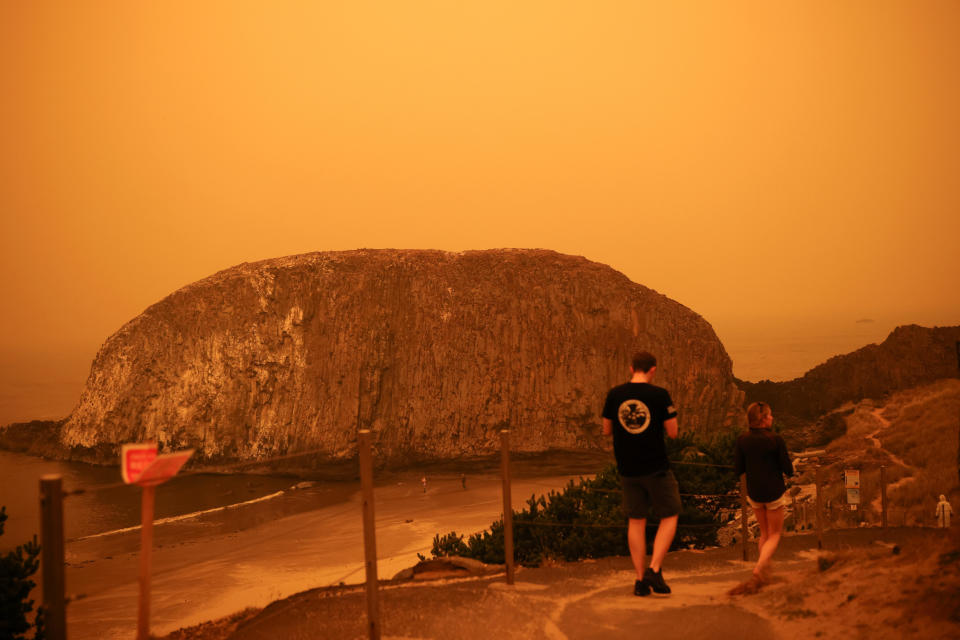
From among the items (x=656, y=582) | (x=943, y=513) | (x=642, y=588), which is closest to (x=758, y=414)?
(x=656, y=582)

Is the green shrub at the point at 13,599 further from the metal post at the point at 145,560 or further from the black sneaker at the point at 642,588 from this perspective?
the black sneaker at the point at 642,588

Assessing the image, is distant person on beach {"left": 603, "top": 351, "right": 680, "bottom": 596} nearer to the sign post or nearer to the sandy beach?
the sign post

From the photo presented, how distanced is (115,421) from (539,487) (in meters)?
22.0

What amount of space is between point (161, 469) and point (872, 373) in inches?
1630

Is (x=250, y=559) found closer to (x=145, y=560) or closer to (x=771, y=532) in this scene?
(x=771, y=532)

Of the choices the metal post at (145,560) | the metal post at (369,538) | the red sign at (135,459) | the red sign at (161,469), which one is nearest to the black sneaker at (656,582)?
the metal post at (369,538)

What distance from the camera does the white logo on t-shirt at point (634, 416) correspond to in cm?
646

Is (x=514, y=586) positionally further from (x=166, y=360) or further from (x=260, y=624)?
(x=166, y=360)

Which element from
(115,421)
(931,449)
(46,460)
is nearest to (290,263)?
(115,421)

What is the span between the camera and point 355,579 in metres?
15.9

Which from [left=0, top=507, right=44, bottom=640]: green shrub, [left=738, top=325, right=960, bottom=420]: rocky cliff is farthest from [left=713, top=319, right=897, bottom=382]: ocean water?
[left=0, top=507, right=44, bottom=640]: green shrub

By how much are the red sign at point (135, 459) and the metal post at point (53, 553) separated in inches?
16.1

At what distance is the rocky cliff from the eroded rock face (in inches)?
136

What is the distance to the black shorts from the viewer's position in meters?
6.65
